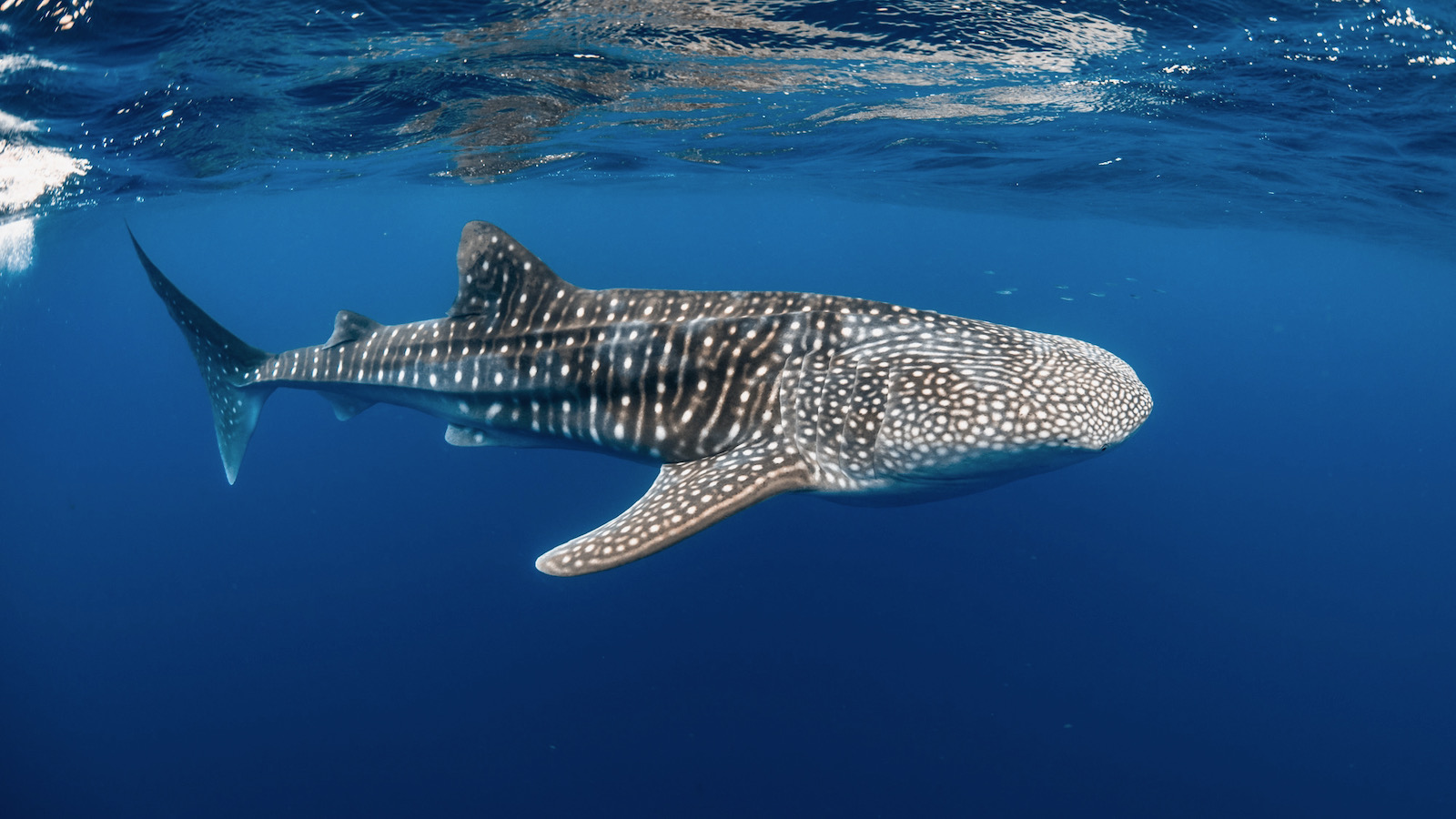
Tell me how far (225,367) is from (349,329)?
5.70ft

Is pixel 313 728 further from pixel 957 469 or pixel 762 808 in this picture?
pixel 957 469

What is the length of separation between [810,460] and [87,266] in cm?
7435

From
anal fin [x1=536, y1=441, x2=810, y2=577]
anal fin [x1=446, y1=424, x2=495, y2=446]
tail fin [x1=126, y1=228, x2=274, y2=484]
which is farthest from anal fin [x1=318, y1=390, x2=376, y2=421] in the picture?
anal fin [x1=536, y1=441, x2=810, y2=577]

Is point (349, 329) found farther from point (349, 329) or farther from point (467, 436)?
point (467, 436)

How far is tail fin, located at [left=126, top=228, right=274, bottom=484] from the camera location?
734 cm

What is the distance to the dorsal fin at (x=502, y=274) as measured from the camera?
237 inches

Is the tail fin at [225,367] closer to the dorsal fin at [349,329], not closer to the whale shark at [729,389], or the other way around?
the whale shark at [729,389]

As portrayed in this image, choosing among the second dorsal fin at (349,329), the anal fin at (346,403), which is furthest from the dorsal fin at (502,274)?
the anal fin at (346,403)

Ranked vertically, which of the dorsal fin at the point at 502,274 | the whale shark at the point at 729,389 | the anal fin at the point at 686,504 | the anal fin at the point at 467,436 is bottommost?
the anal fin at the point at 467,436

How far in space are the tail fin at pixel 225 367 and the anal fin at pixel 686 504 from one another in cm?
514

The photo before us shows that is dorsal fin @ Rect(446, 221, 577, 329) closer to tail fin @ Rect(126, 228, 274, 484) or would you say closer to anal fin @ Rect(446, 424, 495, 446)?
anal fin @ Rect(446, 424, 495, 446)

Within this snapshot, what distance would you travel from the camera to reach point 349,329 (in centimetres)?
726

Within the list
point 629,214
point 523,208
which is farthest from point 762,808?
point 629,214

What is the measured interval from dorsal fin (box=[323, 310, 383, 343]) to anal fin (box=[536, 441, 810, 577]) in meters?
4.08
